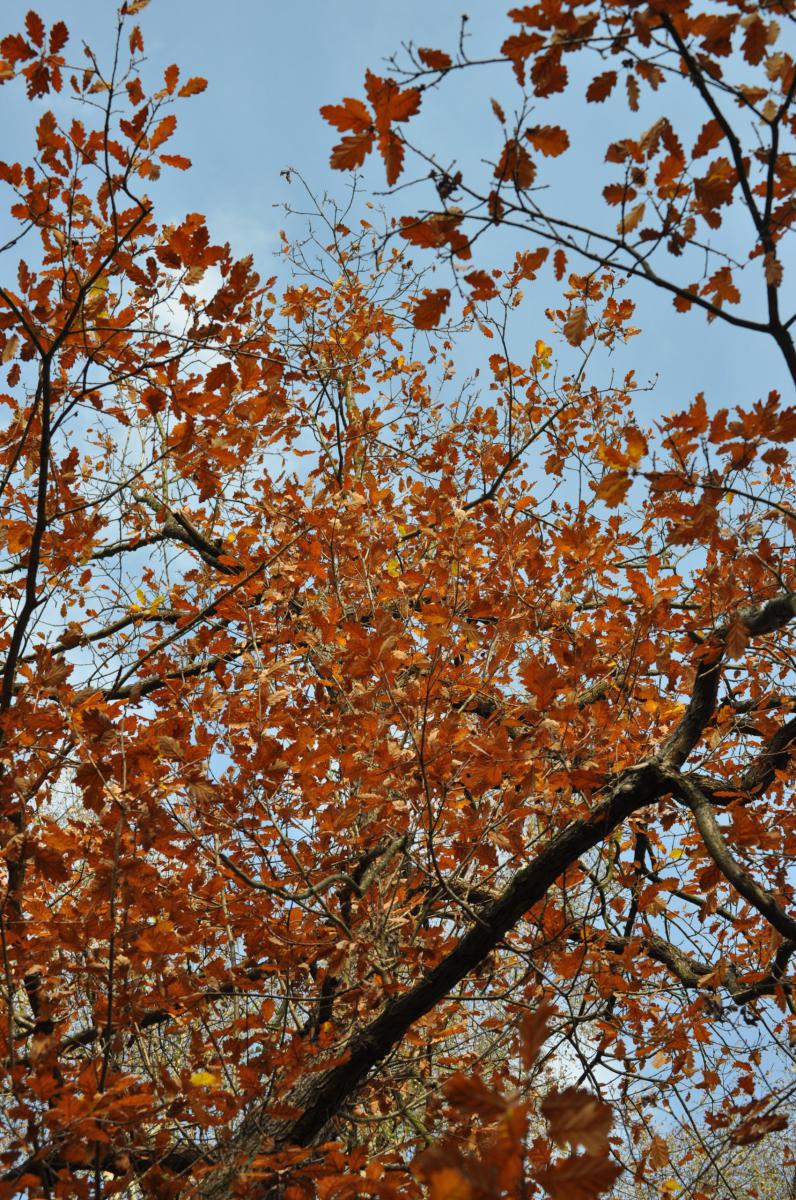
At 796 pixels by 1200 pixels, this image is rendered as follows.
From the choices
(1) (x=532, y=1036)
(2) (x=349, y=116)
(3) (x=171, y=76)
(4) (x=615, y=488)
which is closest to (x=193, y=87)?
(3) (x=171, y=76)

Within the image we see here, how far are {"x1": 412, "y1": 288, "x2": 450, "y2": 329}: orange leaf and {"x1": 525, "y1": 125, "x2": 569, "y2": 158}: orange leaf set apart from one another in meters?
0.45

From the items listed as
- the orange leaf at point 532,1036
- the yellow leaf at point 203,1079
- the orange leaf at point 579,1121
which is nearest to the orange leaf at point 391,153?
the orange leaf at point 532,1036

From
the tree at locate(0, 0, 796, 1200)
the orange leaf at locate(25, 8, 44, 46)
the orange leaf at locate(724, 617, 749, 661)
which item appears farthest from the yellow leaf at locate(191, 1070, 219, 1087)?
the orange leaf at locate(25, 8, 44, 46)

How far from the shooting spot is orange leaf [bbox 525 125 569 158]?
216 centimetres

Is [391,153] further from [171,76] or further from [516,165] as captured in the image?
[171,76]

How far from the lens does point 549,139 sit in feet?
7.20

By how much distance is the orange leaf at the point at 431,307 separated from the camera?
7.64 feet

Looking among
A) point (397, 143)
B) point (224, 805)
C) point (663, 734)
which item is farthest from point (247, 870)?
point (397, 143)

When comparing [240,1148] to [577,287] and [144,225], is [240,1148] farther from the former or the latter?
[577,287]

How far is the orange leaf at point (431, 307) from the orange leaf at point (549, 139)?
0.45 m

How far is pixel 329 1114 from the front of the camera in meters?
3.20

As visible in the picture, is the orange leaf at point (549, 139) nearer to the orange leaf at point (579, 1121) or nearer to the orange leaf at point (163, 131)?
the orange leaf at point (163, 131)

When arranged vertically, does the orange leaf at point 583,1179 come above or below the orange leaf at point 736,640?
below

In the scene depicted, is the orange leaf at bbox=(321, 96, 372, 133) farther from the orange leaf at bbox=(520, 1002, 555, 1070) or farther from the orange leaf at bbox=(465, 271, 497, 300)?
the orange leaf at bbox=(520, 1002, 555, 1070)
